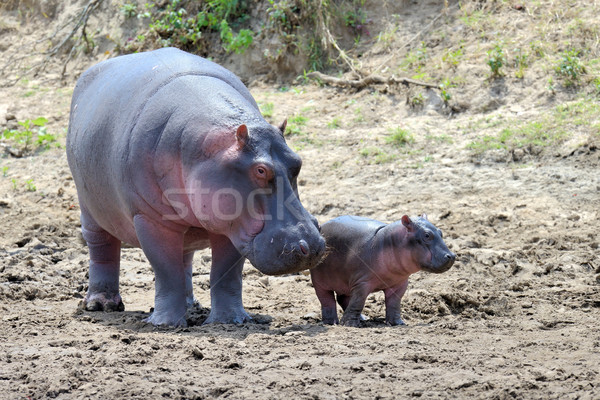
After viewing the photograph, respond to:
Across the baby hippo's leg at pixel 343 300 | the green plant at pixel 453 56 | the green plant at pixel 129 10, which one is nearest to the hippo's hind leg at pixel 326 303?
the baby hippo's leg at pixel 343 300

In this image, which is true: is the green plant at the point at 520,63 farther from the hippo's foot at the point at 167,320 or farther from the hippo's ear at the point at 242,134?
the hippo's foot at the point at 167,320

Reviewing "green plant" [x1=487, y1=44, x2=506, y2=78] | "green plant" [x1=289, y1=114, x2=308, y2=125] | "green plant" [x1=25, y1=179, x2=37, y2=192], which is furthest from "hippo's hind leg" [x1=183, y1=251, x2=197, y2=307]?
"green plant" [x1=487, y1=44, x2=506, y2=78]

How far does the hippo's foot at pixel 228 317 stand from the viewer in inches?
241

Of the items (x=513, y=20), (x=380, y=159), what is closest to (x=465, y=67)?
(x=513, y=20)

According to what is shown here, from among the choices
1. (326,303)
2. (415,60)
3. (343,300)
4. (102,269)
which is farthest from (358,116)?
(102,269)

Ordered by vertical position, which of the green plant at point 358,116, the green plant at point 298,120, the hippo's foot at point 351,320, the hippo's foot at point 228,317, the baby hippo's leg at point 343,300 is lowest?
the baby hippo's leg at point 343,300

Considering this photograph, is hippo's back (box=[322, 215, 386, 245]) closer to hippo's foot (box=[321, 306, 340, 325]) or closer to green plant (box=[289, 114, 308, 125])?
hippo's foot (box=[321, 306, 340, 325])

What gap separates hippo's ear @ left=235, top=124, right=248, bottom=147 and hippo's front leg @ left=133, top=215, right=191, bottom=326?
0.92m

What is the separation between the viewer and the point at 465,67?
10.6m

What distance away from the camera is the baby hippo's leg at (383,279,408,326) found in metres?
6.40

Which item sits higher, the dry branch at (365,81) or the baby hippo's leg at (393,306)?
the dry branch at (365,81)

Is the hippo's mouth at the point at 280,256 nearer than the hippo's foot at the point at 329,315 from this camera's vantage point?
Yes

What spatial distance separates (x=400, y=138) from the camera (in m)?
9.98

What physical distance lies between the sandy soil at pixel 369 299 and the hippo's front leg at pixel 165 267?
0.20m
